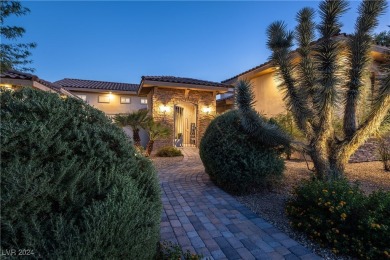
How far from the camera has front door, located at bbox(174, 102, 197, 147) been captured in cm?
1360

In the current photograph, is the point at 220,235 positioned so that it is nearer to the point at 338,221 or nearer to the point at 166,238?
the point at 166,238

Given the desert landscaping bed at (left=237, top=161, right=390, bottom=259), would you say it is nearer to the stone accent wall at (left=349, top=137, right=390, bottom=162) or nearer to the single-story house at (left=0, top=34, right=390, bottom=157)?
the stone accent wall at (left=349, top=137, right=390, bottom=162)

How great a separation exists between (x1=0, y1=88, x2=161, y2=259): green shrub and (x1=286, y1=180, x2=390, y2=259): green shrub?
2.46 m

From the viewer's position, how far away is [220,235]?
293cm

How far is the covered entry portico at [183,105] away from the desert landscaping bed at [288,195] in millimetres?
7208

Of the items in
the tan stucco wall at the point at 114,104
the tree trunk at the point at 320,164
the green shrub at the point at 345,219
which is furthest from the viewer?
the tan stucco wall at the point at 114,104

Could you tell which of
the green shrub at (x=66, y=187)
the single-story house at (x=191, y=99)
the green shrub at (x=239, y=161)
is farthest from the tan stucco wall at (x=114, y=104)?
the green shrub at (x=66, y=187)

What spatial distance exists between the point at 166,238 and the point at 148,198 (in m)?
1.44

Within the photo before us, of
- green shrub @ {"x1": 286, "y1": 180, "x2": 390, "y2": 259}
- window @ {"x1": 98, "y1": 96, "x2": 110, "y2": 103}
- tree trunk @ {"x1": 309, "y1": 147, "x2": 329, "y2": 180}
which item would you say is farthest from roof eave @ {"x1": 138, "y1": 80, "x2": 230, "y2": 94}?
A: green shrub @ {"x1": 286, "y1": 180, "x2": 390, "y2": 259}

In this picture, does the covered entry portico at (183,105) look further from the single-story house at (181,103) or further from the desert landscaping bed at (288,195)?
the desert landscaping bed at (288,195)

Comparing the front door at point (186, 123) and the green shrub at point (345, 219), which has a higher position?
the front door at point (186, 123)

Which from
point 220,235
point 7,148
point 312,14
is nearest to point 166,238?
point 220,235

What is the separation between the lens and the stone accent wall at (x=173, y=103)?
1161 centimetres

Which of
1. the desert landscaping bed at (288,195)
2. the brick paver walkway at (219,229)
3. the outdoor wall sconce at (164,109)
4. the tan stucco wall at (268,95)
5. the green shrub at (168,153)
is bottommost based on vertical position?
the brick paver walkway at (219,229)
